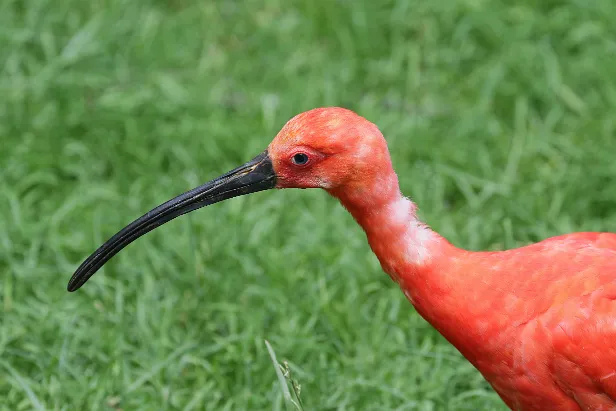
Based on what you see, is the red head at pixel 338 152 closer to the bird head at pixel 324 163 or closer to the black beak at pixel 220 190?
the bird head at pixel 324 163

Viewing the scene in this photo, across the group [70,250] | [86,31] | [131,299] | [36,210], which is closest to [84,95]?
[86,31]

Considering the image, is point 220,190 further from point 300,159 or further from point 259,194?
point 259,194

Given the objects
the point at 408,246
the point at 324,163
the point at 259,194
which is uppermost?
the point at 259,194

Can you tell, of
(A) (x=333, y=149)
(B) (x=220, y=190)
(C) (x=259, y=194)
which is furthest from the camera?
(C) (x=259, y=194)

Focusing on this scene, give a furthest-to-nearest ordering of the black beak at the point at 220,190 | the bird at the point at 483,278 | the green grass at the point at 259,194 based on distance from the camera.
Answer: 1. the green grass at the point at 259,194
2. the black beak at the point at 220,190
3. the bird at the point at 483,278

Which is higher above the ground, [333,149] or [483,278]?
[333,149]

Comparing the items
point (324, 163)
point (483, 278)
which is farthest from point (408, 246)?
point (324, 163)

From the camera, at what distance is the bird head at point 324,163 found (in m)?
3.83

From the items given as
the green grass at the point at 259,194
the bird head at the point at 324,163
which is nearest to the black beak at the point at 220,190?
the bird head at the point at 324,163

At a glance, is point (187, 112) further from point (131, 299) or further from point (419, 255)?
point (419, 255)

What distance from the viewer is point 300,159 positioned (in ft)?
12.8

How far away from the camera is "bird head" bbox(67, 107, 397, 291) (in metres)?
3.83

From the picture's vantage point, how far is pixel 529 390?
151 inches

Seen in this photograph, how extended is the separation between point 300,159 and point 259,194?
2.19 m
